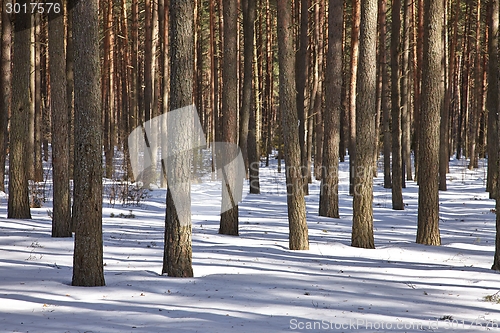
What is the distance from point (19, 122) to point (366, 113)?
7.76 m

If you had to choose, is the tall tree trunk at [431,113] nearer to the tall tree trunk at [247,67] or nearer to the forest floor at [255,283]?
the forest floor at [255,283]

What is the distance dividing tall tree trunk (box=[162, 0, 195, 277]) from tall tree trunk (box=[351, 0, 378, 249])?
4.29 m

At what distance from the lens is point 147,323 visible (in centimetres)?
557

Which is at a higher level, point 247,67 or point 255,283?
point 247,67

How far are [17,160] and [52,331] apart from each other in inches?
310

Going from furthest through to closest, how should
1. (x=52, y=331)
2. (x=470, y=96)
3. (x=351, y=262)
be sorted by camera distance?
(x=470, y=96)
(x=351, y=262)
(x=52, y=331)

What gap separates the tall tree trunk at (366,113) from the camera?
35.0 feet

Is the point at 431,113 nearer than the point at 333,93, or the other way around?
the point at 431,113

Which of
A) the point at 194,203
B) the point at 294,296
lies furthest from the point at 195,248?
the point at 194,203

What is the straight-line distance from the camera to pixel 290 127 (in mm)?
10305

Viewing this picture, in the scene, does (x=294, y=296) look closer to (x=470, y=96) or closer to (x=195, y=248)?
(x=195, y=248)

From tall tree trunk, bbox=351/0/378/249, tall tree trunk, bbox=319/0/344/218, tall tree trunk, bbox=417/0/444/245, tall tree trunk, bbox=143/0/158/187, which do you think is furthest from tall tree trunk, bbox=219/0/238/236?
tall tree trunk, bbox=143/0/158/187

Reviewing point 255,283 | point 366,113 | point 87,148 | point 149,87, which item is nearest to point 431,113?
point 366,113

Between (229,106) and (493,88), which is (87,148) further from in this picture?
(493,88)
